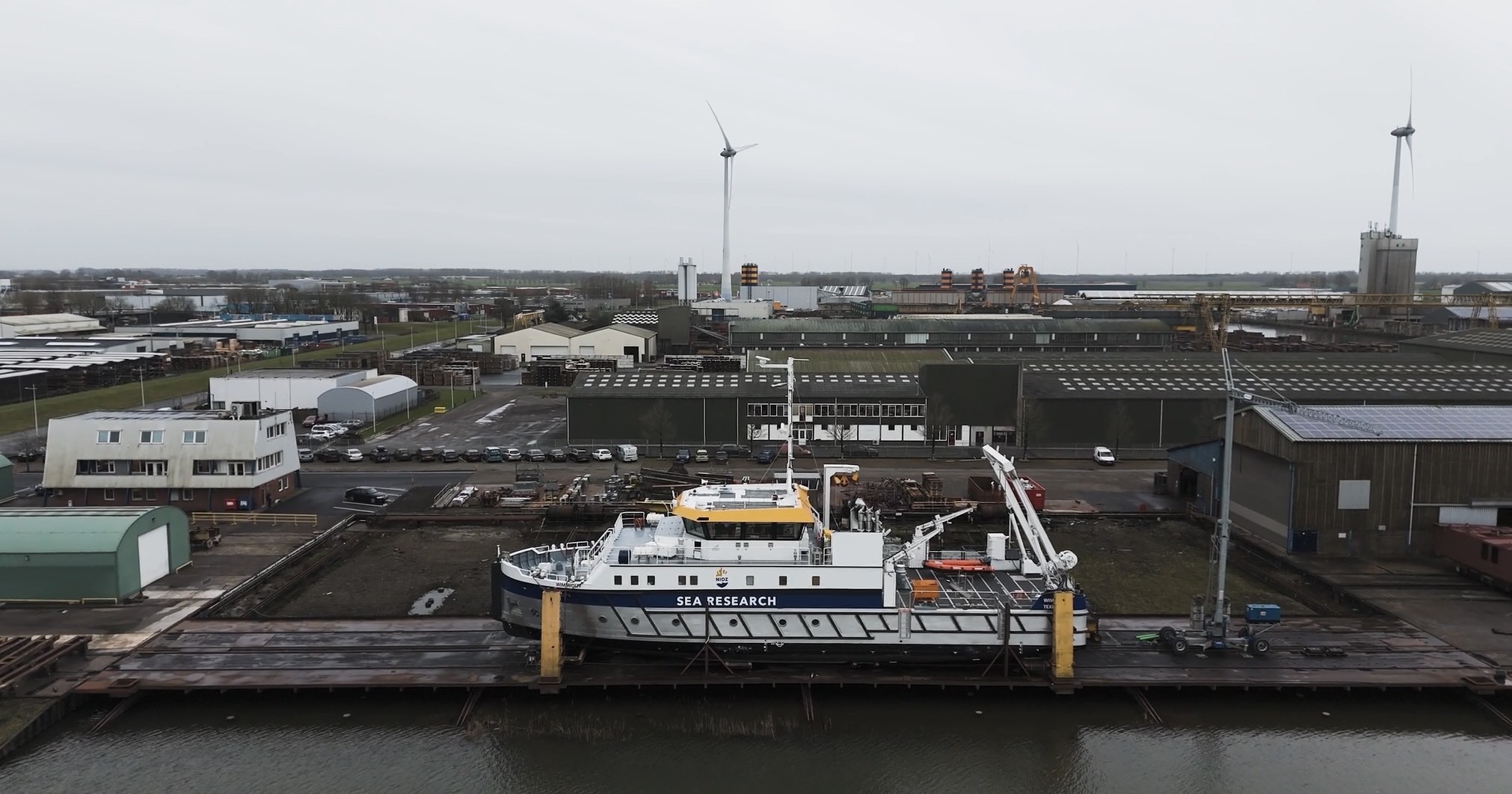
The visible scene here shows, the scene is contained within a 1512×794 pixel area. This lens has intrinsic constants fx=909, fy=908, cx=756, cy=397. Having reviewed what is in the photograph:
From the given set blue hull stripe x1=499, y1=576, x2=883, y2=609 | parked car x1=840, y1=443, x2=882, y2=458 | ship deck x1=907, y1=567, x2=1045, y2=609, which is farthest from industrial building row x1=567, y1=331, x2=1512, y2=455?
blue hull stripe x1=499, y1=576, x2=883, y2=609

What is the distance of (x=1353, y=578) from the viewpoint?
102 feet

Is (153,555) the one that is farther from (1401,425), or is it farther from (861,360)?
(861,360)

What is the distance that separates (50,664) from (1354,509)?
136 feet

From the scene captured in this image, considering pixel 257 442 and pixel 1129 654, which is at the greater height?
pixel 257 442

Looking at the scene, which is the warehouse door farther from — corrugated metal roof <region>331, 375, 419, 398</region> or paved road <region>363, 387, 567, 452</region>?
corrugated metal roof <region>331, 375, 419, 398</region>

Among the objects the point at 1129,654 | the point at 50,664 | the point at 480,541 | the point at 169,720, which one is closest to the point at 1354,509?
the point at 1129,654

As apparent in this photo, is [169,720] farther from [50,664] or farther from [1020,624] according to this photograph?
[1020,624]

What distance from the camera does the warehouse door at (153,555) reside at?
29.1m

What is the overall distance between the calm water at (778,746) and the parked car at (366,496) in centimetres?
1878

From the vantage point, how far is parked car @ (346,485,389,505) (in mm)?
41062

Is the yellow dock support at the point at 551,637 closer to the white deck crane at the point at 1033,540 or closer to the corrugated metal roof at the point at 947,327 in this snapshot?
the white deck crane at the point at 1033,540

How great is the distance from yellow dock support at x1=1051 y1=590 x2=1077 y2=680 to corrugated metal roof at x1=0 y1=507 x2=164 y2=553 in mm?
27780

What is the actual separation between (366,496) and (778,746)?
26.9m

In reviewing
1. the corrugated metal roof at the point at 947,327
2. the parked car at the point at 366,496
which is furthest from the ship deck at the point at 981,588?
the corrugated metal roof at the point at 947,327
